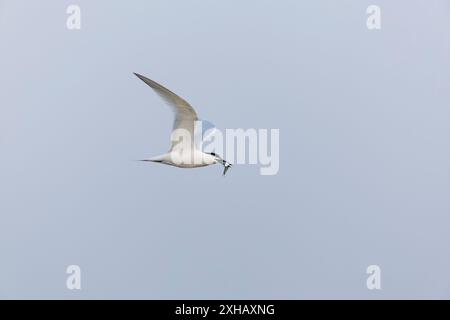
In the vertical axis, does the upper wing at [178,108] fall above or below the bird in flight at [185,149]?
above

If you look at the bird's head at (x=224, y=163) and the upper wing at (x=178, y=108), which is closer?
the upper wing at (x=178, y=108)

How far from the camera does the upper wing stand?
12.5 feet

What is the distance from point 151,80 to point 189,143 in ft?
1.62

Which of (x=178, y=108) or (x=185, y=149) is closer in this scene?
(x=178, y=108)

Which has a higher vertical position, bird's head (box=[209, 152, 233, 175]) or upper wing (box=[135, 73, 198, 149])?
upper wing (box=[135, 73, 198, 149])

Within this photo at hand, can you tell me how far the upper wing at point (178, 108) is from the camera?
381 cm

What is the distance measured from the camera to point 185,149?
163 inches

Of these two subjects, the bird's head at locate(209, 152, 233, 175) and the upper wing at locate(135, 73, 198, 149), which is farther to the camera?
the bird's head at locate(209, 152, 233, 175)

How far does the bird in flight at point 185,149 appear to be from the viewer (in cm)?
402

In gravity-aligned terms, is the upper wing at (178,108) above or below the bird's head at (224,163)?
above

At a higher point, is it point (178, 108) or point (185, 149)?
point (178, 108)

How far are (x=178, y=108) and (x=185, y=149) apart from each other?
255mm

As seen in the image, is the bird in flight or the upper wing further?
the bird in flight

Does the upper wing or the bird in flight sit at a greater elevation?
the upper wing
